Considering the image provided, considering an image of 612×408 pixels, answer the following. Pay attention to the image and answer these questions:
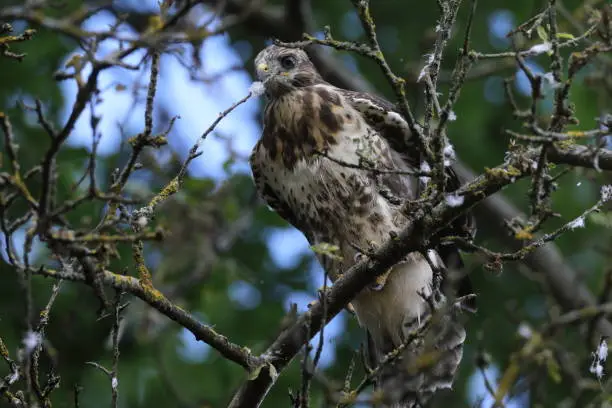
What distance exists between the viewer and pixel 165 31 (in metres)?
2.57

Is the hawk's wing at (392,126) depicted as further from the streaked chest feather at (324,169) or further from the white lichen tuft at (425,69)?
the white lichen tuft at (425,69)

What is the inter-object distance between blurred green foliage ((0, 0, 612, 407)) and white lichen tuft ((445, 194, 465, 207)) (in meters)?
2.38

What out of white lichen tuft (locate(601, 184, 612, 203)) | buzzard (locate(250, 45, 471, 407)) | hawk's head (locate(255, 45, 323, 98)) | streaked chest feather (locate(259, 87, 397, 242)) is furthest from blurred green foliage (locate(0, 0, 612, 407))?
white lichen tuft (locate(601, 184, 612, 203))

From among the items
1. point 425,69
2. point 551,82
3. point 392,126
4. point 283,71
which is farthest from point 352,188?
point 551,82

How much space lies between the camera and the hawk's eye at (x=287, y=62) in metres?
5.68

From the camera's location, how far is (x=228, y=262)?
680 centimetres

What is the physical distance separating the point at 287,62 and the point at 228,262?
1.75 meters

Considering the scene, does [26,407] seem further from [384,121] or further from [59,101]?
[59,101]

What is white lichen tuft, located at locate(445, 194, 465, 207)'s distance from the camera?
3246 millimetres

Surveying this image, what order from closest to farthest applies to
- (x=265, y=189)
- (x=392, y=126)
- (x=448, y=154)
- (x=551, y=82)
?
(x=551, y=82) → (x=448, y=154) → (x=392, y=126) → (x=265, y=189)

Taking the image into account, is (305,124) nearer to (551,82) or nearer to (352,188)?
(352,188)

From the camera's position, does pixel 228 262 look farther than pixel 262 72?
Yes

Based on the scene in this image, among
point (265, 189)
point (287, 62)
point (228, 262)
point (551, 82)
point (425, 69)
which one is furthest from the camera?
point (228, 262)

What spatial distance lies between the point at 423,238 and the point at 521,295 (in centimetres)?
434
